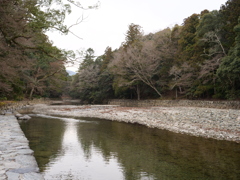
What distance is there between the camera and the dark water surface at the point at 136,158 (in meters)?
4.24

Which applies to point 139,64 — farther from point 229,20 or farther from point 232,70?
point 232,70

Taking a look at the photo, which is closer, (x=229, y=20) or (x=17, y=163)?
(x=17, y=163)

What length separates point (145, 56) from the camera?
28.4 meters

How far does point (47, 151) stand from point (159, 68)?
24.6 m

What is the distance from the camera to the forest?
7.31 m

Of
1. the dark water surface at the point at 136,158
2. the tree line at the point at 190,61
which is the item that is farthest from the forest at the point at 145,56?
the dark water surface at the point at 136,158

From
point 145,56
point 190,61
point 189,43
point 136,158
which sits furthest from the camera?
point 145,56

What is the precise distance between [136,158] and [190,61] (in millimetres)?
18281

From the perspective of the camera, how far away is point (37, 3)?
7.30 m

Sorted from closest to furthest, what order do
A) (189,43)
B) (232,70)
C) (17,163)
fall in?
(17,163)
(232,70)
(189,43)

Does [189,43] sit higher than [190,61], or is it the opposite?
[189,43]

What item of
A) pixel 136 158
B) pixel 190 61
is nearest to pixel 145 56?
pixel 190 61

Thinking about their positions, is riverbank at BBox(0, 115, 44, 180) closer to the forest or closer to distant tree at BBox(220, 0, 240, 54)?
the forest

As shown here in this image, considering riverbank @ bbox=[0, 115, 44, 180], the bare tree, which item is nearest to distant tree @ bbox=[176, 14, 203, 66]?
the bare tree
